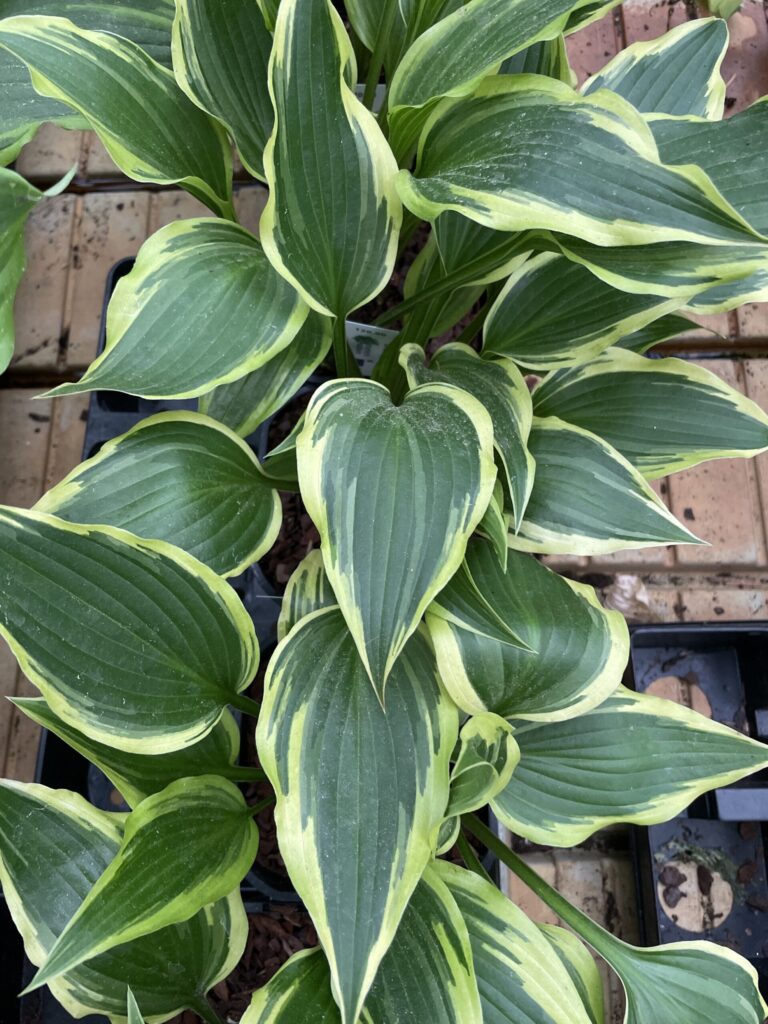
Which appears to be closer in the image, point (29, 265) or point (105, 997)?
point (105, 997)

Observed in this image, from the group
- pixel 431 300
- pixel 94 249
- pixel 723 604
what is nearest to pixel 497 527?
pixel 431 300

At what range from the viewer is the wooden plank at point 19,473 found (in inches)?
38.5

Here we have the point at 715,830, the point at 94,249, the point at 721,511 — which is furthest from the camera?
the point at 94,249

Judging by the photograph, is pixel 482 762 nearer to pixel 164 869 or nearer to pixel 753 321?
pixel 164 869

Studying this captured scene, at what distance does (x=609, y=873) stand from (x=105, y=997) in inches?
23.2

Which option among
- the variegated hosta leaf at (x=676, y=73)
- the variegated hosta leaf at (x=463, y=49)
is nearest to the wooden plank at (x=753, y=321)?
the variegated hosta leaf at (x=676, y=73)

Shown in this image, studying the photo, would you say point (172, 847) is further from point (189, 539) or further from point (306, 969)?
point (189, 539)

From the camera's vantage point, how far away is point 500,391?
704mm

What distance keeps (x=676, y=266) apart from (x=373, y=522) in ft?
0.97

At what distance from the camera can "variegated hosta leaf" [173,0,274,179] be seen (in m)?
0.67

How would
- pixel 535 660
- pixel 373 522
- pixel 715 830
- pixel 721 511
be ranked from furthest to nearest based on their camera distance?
1. pixel 721 511
2. pixel 715 830
3. pixel 535 660
4. pixel 373 522

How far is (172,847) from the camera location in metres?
0.58

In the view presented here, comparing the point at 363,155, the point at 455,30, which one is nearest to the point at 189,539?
the point at 363,155

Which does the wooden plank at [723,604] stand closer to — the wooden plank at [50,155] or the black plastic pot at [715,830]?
the black plastic pot at [715,830]
